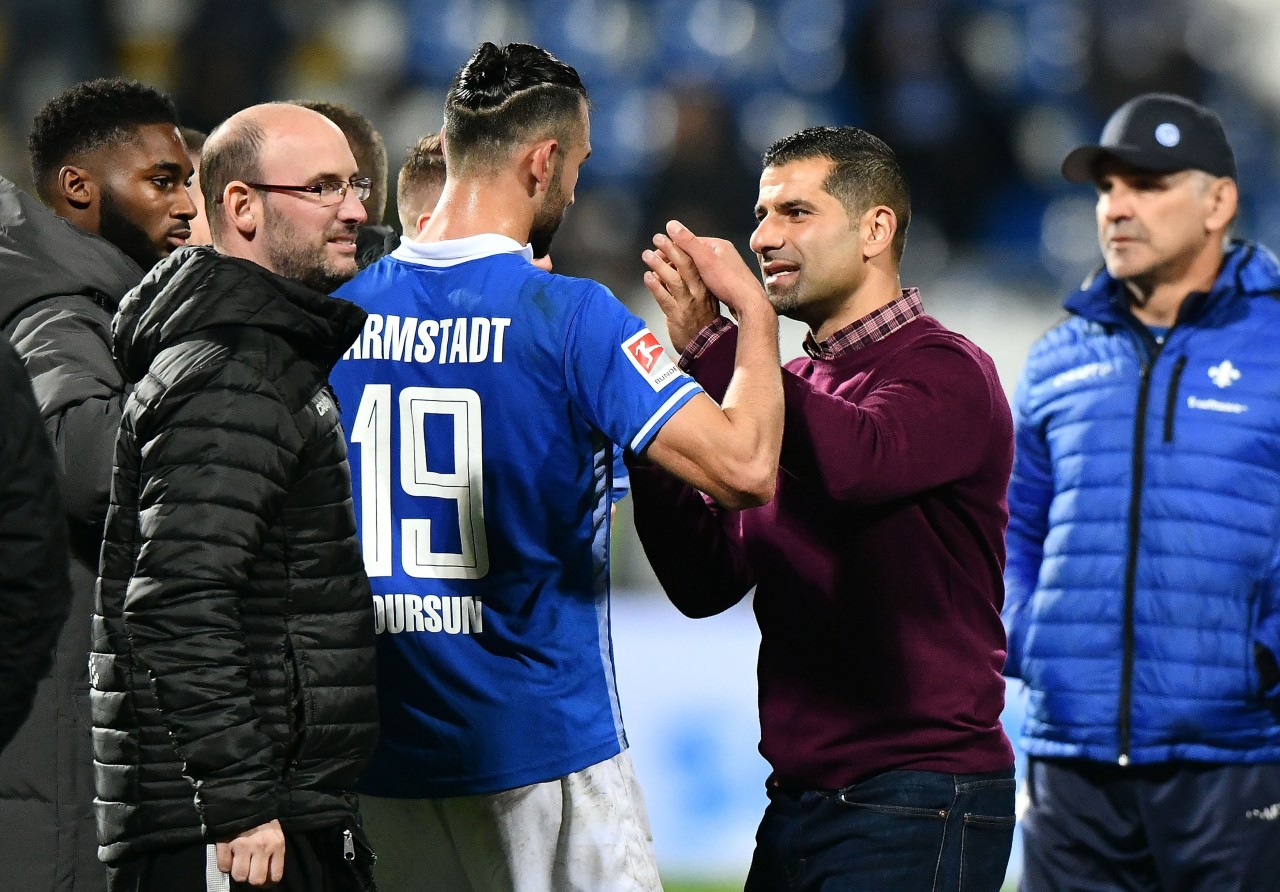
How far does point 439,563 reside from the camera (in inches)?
104

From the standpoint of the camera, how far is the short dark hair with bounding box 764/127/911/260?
3115mm

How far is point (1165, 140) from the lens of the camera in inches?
160

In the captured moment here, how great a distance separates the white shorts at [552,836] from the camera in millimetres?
2660

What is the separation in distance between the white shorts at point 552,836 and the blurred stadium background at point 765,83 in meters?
5.10

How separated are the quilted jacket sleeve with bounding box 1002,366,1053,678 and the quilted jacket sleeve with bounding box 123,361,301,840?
225 centimetres

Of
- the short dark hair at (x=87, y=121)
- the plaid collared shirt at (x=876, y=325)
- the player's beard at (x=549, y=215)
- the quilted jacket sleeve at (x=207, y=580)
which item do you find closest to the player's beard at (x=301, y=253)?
the player's beard at (x=549, y=215)

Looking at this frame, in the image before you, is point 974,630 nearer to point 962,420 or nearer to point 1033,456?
point 962,420

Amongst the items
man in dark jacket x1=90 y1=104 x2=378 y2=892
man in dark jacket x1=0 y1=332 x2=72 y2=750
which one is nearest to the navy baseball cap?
man in dark jacket x1=90 y1=104 x2=378 y2=892

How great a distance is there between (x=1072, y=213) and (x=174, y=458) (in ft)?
21.1

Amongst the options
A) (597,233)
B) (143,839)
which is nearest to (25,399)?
(143,839)

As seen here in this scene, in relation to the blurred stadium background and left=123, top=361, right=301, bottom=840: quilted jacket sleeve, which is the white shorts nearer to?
left=123, top=361, right=301, bottom=840: quilted jacket sleeve

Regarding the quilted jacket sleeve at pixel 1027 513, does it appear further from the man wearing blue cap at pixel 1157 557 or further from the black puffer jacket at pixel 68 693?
the black puffer jacket at pixel 68 693

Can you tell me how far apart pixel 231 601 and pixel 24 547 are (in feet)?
1.41

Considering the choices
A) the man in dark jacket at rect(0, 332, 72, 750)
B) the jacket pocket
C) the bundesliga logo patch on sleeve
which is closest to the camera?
the man in dark jacket at rect(0, 332, 72, 750)
